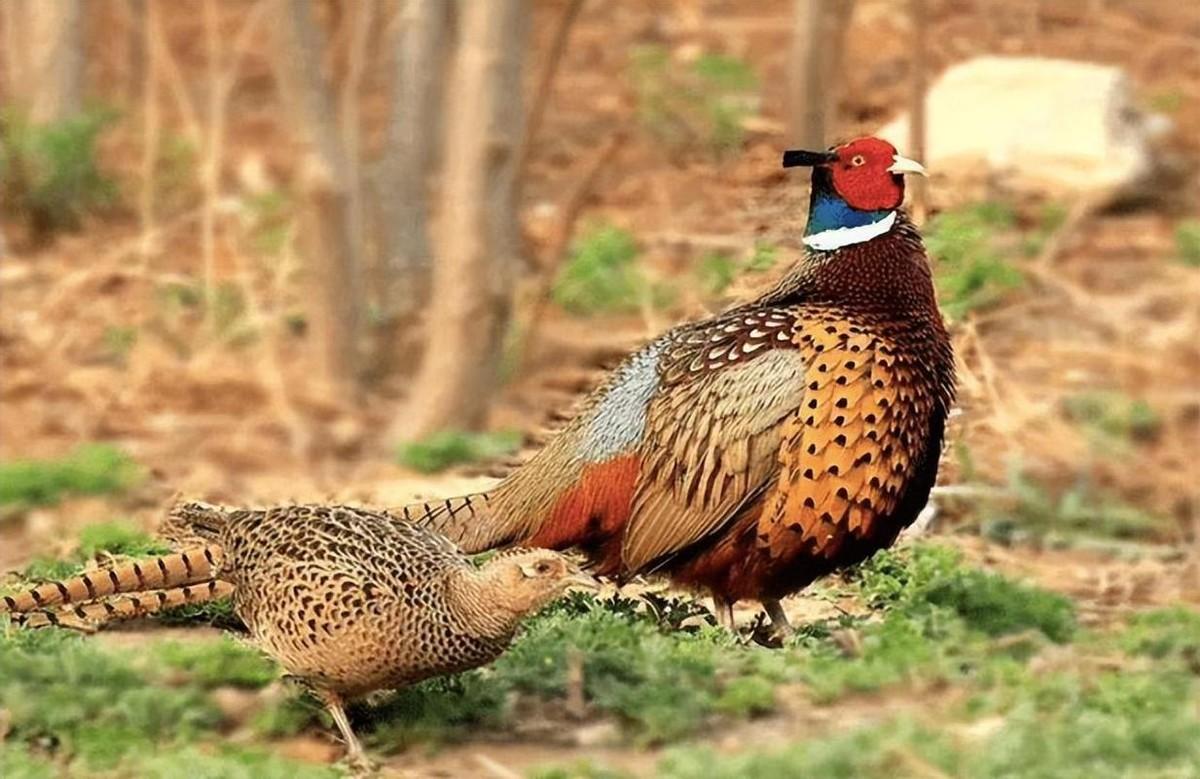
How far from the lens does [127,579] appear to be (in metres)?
5.48

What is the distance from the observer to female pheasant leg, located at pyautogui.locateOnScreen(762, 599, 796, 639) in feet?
18.8

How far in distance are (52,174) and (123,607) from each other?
6609 mm

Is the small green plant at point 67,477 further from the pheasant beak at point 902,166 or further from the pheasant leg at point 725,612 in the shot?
the pheasant beak at point 902,166

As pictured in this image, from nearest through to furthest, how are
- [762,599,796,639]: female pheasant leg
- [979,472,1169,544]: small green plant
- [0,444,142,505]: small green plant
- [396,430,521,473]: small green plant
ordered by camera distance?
[762,599,796,639]: female pheasant leg → [979,472,1169,544]: small green plant → [0,444,142,505]: small green plant → [396,430,521,473]: small green plant

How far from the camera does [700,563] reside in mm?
5621

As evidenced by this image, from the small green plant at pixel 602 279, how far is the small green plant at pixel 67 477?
2.55m

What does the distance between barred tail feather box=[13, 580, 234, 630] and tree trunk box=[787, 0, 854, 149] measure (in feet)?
12.7

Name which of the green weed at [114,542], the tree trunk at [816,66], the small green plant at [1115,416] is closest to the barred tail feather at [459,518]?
the green weed at [114,542]

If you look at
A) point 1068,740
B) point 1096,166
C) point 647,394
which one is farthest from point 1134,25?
point 1068,740

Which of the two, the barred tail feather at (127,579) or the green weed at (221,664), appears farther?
the barred tail feather at (127,579)

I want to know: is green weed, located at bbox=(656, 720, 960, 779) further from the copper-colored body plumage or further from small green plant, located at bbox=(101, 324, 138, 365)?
small green plant, located at bbox=(101, 324, 138, 365)

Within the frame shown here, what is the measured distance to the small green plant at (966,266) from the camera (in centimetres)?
705

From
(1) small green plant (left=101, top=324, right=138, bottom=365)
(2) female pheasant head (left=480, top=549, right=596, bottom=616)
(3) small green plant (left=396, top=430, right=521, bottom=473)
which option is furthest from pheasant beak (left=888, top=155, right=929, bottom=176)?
(1) small green plant (left=101, top=324, right=138, bottom=365)

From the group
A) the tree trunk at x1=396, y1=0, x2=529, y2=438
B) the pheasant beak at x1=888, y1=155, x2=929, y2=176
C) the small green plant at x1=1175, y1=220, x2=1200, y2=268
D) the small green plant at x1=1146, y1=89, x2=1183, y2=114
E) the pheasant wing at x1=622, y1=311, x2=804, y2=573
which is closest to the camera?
the pheasant wing at x1=622, y1=311, x2=804, y2=573
